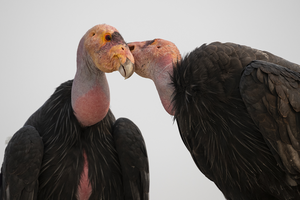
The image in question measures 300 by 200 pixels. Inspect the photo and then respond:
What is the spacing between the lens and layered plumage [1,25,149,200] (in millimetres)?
1612

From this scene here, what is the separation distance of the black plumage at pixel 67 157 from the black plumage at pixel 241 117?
37 cm

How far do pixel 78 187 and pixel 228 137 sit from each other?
34.2 inches

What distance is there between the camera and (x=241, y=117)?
1595 mm

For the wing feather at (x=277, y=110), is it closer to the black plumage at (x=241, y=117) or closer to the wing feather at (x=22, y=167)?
the black plumage at (x=241, y=117)

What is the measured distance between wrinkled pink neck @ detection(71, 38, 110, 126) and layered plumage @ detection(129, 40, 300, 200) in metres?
0.34

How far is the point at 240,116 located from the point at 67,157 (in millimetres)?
974

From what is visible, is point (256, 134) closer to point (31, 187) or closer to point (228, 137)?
point (228, 137)

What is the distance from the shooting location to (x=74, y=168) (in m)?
1.75

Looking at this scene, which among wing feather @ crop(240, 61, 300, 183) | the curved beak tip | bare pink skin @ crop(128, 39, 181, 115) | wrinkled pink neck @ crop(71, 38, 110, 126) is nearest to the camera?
wing feather @ crop(240, 61, 300, 183)

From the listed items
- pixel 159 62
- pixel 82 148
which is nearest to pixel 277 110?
pixel 159 62

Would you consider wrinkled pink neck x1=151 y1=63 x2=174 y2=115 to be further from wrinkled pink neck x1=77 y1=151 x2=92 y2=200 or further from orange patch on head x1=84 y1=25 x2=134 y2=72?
wrinkled pink neck x1=77 y1=151 x2=92 y2=200

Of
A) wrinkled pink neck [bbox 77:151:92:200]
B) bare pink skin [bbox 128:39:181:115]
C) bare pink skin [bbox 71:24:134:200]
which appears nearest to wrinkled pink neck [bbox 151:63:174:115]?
bare pink skin [bbox 128:39:181:115]

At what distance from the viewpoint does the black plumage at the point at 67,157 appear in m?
1.63

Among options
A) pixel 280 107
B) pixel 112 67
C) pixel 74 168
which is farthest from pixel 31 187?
pixel 280 107
